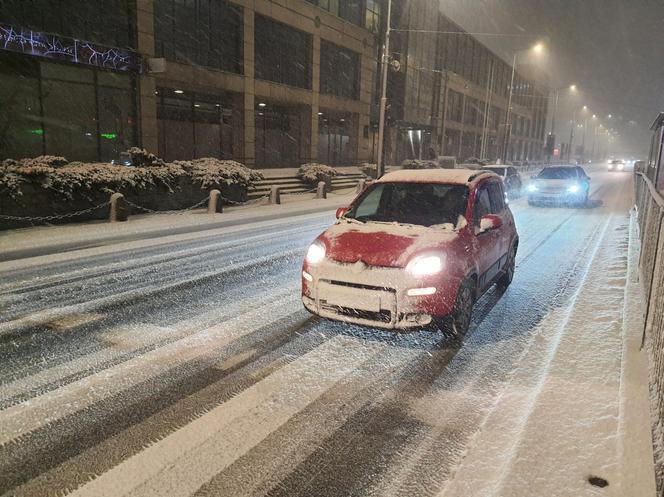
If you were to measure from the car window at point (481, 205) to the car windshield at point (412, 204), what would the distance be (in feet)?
0.69

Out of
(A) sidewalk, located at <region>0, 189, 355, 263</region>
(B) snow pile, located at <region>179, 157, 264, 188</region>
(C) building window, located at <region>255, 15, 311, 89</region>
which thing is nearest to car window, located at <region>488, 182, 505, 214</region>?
(A) sidewalk, located at <region>0, 189, 355, 263</region>

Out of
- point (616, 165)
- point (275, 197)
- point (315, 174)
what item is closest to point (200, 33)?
point (315, 174)

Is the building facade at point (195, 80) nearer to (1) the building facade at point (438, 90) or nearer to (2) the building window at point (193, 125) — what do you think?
(2) the building window at point (193, 125)

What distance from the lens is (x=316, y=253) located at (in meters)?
5.38

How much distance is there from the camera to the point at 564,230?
13.6 m

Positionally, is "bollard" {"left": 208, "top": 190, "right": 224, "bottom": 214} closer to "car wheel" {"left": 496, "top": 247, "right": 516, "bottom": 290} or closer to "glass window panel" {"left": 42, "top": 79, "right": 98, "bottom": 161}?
"glass window panel" {"left": 42, "top": 79, "right": 98, "bottom": 161}

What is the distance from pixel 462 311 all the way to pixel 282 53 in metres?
28.9

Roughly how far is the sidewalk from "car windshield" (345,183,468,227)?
742 cm

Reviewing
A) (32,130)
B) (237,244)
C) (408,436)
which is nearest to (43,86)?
(32,130)

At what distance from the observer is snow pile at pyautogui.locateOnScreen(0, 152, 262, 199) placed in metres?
12.7

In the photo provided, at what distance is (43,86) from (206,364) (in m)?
19.4

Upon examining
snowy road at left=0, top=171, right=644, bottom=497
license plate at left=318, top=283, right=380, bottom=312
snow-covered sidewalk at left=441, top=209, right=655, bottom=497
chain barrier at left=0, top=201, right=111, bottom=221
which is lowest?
snowy road at left=0, top=171, right=644, bottom=497

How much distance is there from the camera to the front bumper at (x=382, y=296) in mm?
4758

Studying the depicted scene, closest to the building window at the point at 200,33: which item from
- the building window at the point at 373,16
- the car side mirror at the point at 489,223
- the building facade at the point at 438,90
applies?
the building facade at the point at 438,90
